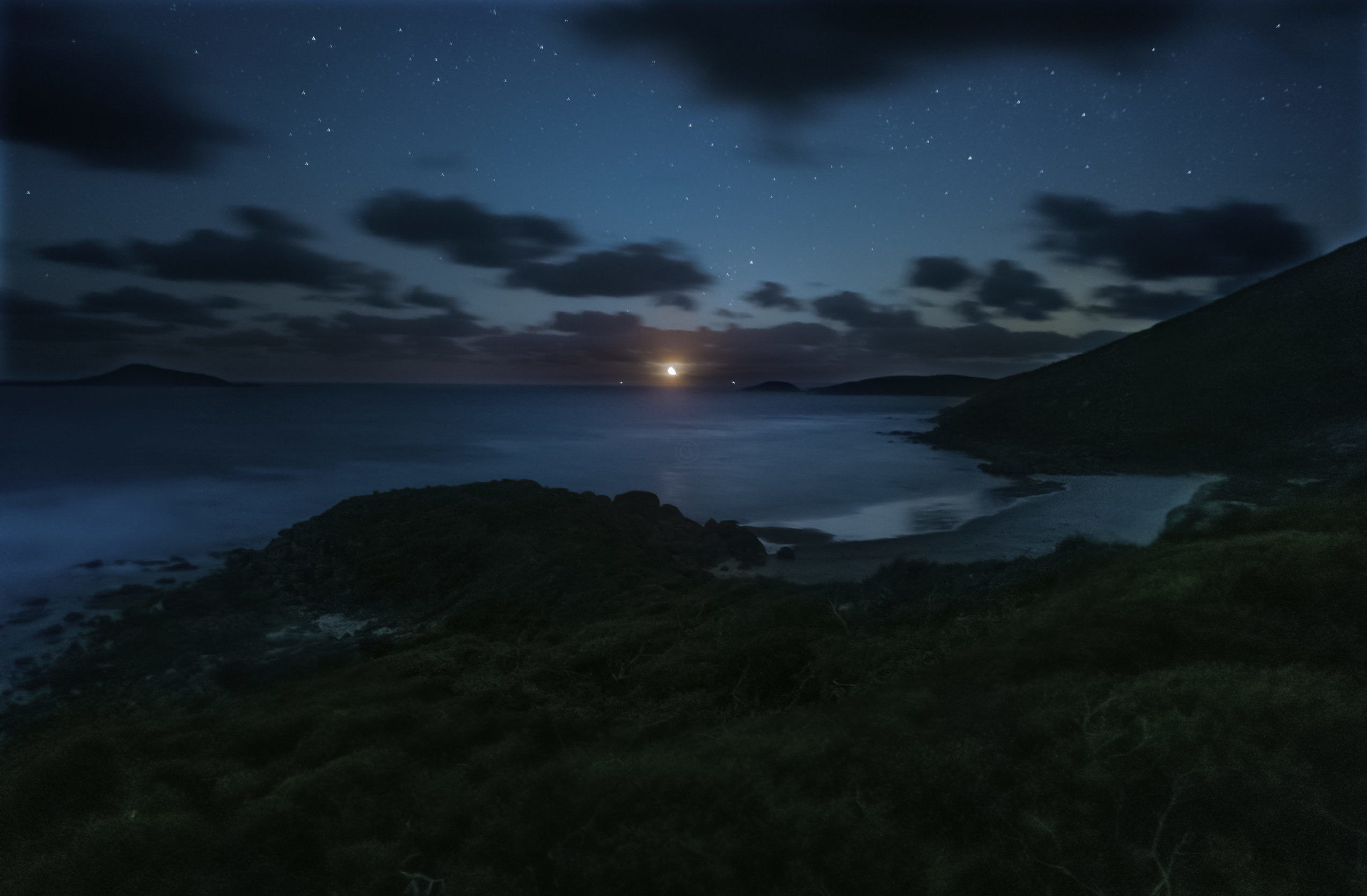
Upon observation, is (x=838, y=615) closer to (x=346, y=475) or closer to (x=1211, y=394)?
(x=346, y=475)

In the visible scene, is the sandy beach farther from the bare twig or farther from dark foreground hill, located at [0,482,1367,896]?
dark foreground hill, located at [0,482,1367,896]

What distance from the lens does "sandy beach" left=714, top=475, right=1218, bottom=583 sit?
19328mm

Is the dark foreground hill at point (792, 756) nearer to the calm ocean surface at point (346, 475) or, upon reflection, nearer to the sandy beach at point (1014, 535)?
the sandy beach at point (1014, 535)

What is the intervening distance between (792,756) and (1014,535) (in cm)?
2009

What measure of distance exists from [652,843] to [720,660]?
3.39m

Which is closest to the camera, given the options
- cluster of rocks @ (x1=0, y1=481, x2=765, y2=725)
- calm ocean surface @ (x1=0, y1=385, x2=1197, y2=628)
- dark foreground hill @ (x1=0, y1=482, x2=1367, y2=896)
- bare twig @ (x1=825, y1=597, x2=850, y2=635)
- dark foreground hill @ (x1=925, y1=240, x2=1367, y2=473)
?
dark foreground hill @ (x1=0, y1=482, x2=1367, y2=896)

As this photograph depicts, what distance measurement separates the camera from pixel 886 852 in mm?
4566

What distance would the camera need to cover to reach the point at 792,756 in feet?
18.4

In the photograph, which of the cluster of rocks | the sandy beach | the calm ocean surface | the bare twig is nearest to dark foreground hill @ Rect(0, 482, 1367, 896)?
the bare twig

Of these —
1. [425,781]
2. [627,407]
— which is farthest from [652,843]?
[627,407]

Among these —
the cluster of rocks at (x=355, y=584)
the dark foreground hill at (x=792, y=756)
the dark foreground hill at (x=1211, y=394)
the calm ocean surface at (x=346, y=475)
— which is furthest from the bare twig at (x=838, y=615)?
the dark foreground hill at (x=1211, y=394)

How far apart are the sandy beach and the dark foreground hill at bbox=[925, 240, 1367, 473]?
9230 millimetres

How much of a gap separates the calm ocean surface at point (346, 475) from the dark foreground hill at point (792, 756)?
14151mm

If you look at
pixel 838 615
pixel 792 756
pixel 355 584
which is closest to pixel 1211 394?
pixel 838 615
